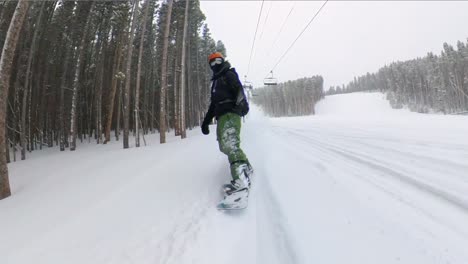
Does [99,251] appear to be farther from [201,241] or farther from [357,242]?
[357,242]

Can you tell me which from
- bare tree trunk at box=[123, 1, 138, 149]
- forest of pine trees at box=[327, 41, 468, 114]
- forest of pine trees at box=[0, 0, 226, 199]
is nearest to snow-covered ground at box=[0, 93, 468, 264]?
bare tree trunk at box=[123, 1, 138, 149]

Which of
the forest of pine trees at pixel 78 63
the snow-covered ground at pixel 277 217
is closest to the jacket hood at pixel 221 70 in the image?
the snow-covered ground at pixel 277 217

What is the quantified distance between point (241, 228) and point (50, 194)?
4061 millimetres

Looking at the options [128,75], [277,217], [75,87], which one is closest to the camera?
[277,217]

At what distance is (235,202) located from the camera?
9.73 ft

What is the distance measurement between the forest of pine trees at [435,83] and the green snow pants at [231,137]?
63.7m

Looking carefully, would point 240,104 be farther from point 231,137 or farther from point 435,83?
point 435,83

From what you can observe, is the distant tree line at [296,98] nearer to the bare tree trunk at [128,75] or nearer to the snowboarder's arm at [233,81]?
the bare tree trunk at [128,75]

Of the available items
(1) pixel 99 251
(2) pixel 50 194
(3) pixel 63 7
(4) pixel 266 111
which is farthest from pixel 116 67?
(4) pixel 266 111

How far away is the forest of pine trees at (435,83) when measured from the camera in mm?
63969

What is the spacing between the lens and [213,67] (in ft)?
12.9

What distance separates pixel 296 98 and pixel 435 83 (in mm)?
44846

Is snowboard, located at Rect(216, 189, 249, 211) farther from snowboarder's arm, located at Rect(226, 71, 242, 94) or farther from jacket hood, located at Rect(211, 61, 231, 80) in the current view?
jacket hood, located at Rect(211, 61, 231, 80)

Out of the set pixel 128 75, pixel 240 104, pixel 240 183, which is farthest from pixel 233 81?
pixel 128 75
